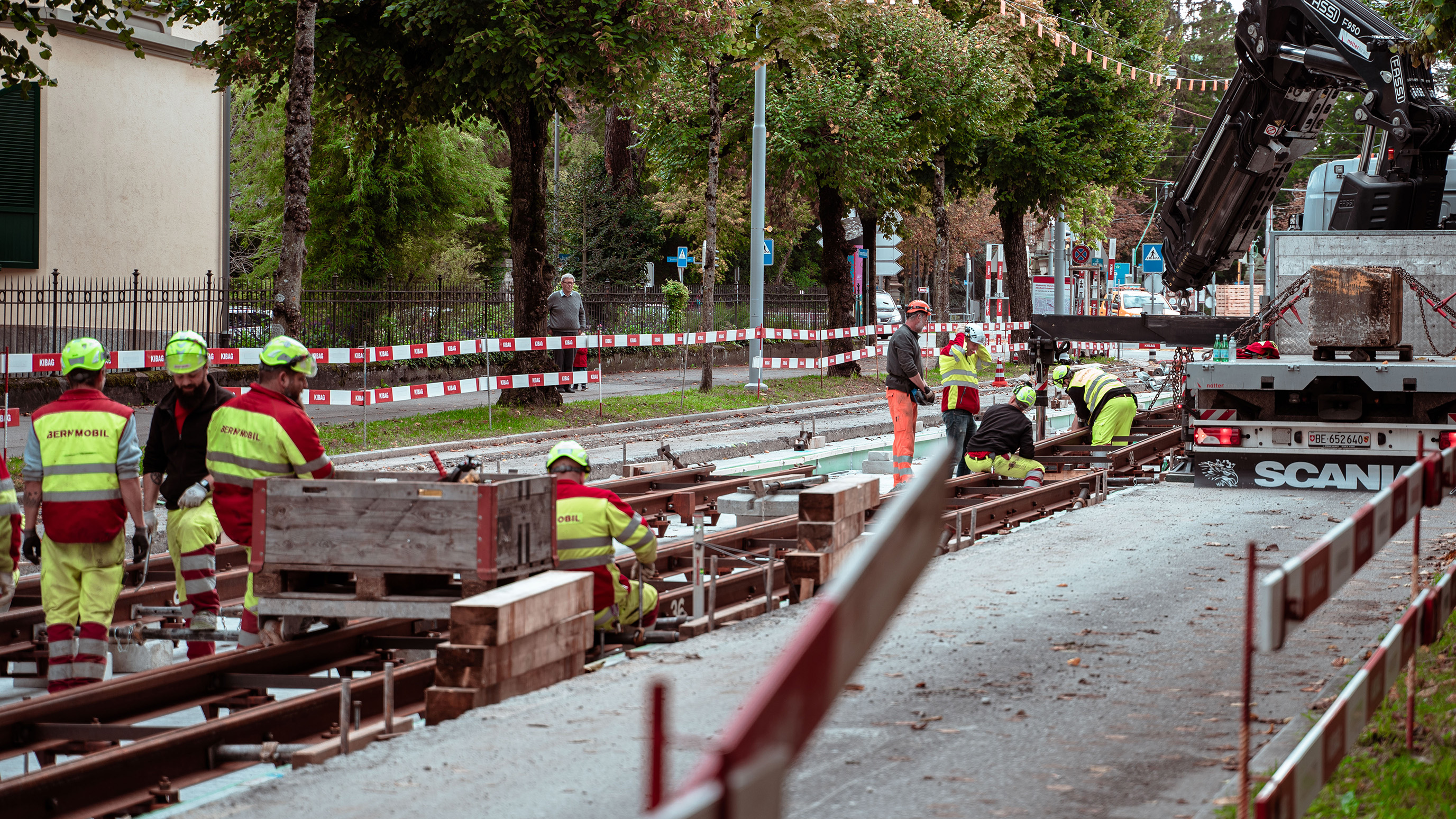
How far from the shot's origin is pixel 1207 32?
295 ft

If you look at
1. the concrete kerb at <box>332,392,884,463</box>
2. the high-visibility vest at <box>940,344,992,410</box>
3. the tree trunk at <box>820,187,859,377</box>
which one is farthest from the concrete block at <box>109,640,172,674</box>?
the tree trunk at <box>820,187,859,377</box>

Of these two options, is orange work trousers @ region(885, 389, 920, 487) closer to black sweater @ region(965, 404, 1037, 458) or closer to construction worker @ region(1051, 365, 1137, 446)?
black sweater @ region(965, 404, 1037, 458)

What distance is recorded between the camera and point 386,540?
7270mm

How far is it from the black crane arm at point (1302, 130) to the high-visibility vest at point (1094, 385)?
7.58ft

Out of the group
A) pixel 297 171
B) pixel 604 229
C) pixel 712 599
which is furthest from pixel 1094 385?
pixel 604 229

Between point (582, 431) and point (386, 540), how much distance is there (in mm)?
12785

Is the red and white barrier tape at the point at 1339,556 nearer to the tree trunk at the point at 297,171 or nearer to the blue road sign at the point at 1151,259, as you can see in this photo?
the tree trunk at the point at 297,171

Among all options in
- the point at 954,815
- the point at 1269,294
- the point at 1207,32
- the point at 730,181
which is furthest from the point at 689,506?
the point at 1207,32

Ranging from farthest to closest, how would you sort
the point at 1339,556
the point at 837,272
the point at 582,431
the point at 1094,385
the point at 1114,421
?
the point at 837,272 → the point at 582,431 → the point at 1094,385 → the point at 1114,421 → the point at 1339,556

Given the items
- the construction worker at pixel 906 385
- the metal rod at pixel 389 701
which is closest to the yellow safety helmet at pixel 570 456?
the metal rod at pixel 389 701

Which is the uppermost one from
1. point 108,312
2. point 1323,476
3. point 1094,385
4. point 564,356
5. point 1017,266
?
point 1017,266

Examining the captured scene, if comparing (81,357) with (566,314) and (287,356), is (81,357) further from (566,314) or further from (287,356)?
(566,314)

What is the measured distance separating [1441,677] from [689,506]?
692 centimetres

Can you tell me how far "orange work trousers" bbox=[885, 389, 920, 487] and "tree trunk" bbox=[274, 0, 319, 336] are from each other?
6.79m
